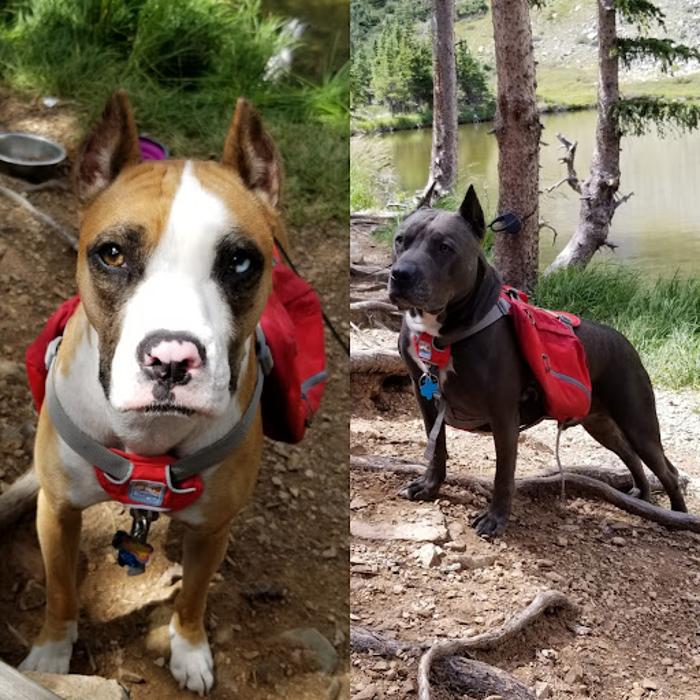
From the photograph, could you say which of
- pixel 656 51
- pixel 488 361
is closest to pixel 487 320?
pixel 488 361

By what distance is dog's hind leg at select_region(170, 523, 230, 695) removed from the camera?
1135 mm

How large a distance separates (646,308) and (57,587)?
714 mm

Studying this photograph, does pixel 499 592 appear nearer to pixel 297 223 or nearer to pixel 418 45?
pixel 418 45

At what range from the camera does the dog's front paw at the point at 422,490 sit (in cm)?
90

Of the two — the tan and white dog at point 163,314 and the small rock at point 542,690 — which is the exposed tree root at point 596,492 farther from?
the tan and white dog at point 163,314

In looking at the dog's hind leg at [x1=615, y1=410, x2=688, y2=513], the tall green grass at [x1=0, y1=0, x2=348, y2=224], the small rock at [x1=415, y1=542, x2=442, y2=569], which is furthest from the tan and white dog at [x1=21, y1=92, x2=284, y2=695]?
the tall green grass at [x1=0, y1=0, x2=348, y2=224]

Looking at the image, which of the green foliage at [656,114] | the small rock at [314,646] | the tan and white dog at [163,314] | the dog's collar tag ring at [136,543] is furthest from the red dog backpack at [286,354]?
the green foliage at [656,114]

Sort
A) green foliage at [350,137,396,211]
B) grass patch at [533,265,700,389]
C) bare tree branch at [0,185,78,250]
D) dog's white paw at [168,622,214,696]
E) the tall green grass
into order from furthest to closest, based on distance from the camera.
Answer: the tall green grass → bare tree branch at [0,185,78,250] → dog's white paw at [168,622,214,696] → green foliage at [350,137,396,211] → grass patch at [533,265,700,389]

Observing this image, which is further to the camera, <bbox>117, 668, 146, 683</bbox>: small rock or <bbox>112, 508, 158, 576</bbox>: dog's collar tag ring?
<bbox>117, 668, 146, 683</bbox>: small rock

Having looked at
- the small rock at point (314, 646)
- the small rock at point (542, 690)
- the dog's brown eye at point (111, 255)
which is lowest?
the small rock at point (314, 646)

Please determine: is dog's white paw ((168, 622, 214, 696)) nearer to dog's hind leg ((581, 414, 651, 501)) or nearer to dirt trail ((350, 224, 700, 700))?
dirt trail ((350, 224, 700, 700))

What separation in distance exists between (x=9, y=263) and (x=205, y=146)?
75 centimetres

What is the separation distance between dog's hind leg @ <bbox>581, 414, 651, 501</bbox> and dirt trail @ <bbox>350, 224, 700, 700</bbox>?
16 millimetres

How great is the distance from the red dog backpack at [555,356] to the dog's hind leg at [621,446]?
3 centimetres
